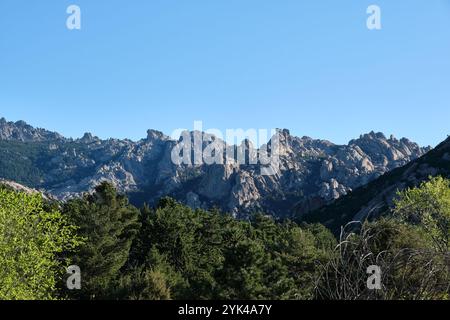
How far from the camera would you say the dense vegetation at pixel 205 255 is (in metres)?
14.0

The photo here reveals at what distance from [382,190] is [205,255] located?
369 ft

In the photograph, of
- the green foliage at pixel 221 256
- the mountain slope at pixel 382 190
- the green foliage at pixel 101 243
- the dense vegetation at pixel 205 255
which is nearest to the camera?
the dense vegetation at pixel 205 255

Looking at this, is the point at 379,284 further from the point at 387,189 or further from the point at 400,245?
the point at 387,189

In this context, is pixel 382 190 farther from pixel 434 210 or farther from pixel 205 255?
pixel 434 210

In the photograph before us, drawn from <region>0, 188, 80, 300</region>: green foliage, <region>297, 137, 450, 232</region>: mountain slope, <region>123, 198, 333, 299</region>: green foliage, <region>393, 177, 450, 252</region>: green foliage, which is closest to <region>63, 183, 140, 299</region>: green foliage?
<region>123, 198, 333, 299</region>: green foliage

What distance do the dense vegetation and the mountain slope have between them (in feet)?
297

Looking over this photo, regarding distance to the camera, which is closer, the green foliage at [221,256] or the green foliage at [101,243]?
the green foliage at [221,256]

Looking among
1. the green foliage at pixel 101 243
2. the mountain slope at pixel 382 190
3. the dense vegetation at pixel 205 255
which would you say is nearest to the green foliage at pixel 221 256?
the dense vegetation at pixel 205 255

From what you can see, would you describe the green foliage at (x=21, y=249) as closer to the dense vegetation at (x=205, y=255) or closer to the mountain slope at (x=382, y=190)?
the dense vegetation at (x=205, y=255)

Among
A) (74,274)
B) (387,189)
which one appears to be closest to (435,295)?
(74,274)

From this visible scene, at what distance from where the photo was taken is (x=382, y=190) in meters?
155

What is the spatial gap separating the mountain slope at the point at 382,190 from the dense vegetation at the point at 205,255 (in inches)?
3561

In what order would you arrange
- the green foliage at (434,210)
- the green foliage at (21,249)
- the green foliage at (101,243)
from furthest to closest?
the green foliage at (101,243) → the green foliage at (434,210) → the green foliage at (21,249)
